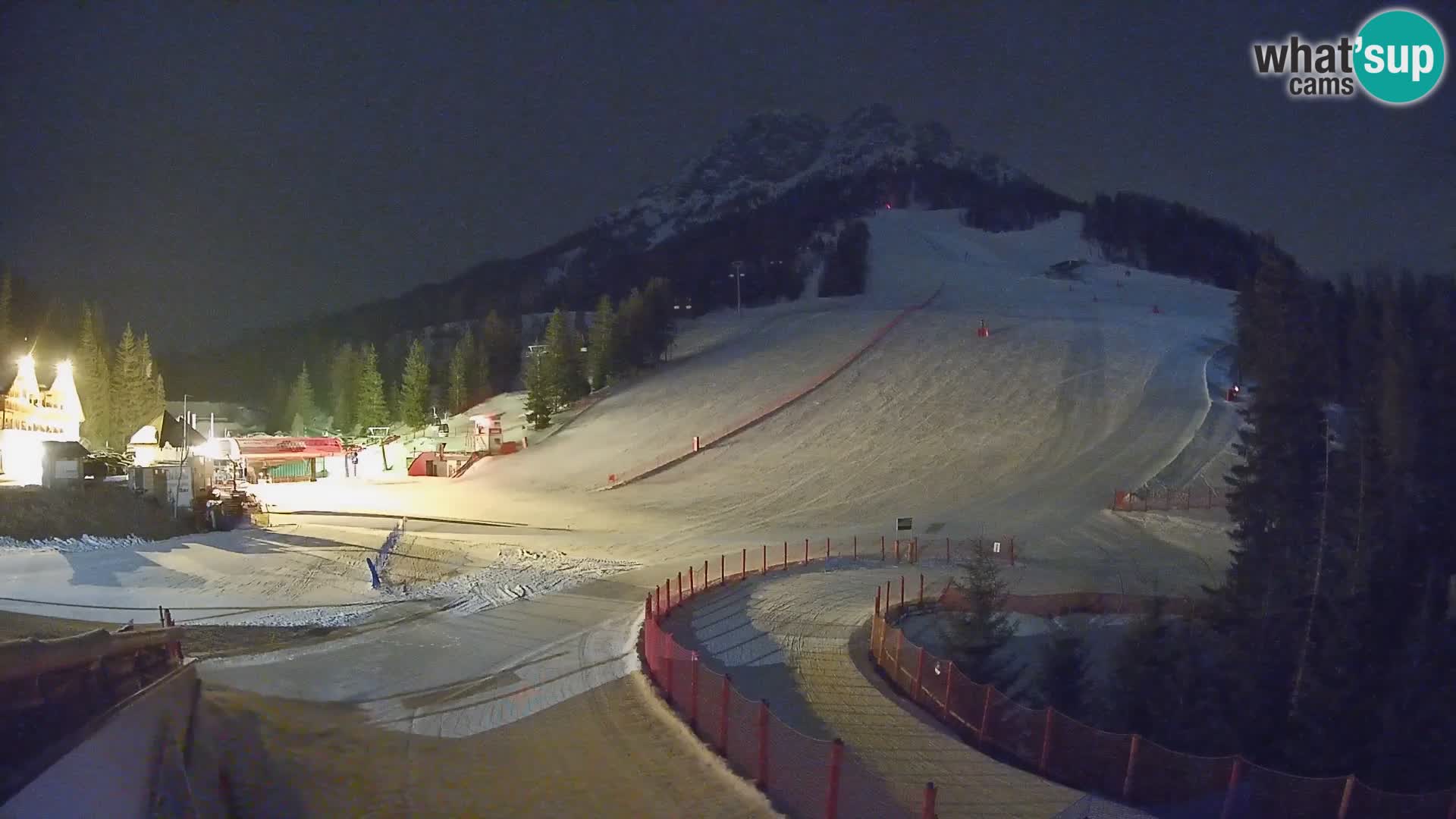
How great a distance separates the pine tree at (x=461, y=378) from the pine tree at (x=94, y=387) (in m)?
26.5

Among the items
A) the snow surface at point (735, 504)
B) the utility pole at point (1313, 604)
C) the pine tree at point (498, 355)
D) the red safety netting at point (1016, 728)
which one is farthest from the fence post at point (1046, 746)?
the pine tree at point (498, 355)

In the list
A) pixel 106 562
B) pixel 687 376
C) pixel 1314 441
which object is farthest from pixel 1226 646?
pixel 687 376

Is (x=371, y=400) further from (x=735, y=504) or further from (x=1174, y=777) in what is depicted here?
(x=1174, y=777)

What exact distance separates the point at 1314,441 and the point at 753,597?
15.2m

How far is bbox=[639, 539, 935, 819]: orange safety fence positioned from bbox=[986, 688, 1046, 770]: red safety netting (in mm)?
2245

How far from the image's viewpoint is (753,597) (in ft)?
66.3

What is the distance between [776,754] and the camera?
947 cm

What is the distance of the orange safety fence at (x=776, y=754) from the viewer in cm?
850

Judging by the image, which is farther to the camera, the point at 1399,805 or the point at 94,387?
the point at 94,387

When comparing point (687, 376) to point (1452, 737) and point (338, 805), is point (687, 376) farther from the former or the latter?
point (338, 805)

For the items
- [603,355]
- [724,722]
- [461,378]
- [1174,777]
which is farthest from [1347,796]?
[461,378]

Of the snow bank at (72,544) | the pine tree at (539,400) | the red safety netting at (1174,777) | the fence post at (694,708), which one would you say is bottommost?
the red safety netting at (1174,777)

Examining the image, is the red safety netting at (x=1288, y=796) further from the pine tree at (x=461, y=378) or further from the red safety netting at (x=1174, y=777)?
the pine tree at (x=461, y=378)

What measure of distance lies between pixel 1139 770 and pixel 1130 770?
0.30 meters
